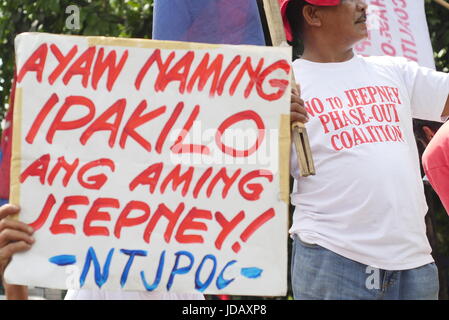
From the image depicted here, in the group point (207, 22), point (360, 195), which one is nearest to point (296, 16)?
point (207, 22)

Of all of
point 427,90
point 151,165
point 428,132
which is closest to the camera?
point 151,165

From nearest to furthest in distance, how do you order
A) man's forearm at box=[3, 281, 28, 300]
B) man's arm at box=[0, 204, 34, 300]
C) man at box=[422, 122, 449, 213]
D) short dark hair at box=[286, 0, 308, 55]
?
man's arm at box=[0, 204, 34, 300] → man's forearm at box=[3, 281, 28, 300] → man at box=[422, 122, 449, 213] → short dark hair at box=[286, 0, 308, 55]

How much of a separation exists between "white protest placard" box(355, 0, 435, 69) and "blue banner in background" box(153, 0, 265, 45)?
1276 mm

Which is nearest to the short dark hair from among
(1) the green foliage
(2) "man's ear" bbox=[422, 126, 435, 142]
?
(2) "man's ear" bbox=[422, 126, 435, 142]

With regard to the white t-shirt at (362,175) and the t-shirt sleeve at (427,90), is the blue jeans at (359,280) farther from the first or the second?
the t-shirt sleeve at (427,90)

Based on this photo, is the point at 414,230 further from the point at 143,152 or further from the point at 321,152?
the point at 143,152

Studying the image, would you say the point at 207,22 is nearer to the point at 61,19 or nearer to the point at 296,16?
the point at 296,16

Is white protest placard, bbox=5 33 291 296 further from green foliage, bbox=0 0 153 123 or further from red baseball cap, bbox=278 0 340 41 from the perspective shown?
green foliage, bbox=0 0 153 123

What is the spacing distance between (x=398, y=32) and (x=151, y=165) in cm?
256

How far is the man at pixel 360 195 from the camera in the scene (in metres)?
3.31

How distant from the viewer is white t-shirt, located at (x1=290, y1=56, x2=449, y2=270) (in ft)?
10.9

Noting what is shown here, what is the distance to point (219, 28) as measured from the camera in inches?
145

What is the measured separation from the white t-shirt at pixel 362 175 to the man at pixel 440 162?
11 cm

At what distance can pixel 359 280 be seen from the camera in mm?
3309
